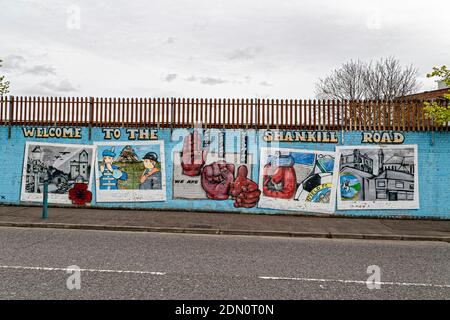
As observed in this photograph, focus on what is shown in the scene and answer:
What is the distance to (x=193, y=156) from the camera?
12.7m

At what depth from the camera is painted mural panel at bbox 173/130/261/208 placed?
12.6 meters

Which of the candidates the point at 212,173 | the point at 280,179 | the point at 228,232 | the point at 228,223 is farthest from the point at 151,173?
the point at 280,179

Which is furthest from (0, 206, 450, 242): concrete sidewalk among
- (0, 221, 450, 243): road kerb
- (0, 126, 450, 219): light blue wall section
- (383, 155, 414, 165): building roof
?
(383, 155, 414, 165): building roof

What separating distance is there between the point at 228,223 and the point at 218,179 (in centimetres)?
261

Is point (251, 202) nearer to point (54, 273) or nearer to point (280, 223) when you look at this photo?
point (280, 223)

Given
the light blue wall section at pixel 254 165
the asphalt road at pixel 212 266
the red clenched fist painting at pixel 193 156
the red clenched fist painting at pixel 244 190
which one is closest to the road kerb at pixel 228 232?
the asphalt road at pixel 212 266

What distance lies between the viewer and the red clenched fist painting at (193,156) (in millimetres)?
12688

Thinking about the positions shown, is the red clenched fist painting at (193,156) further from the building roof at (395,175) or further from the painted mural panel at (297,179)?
the building roof at (395,175)

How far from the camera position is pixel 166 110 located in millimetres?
12859

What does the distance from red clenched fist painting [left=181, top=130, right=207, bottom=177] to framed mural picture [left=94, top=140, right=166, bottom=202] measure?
0.89m

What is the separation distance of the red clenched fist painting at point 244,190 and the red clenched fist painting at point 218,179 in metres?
0.26

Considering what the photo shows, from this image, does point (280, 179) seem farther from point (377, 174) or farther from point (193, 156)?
point (377, 174)

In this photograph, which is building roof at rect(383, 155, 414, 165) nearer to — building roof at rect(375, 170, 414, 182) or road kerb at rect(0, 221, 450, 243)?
building roof at rect(375, 170, 414, 182)
